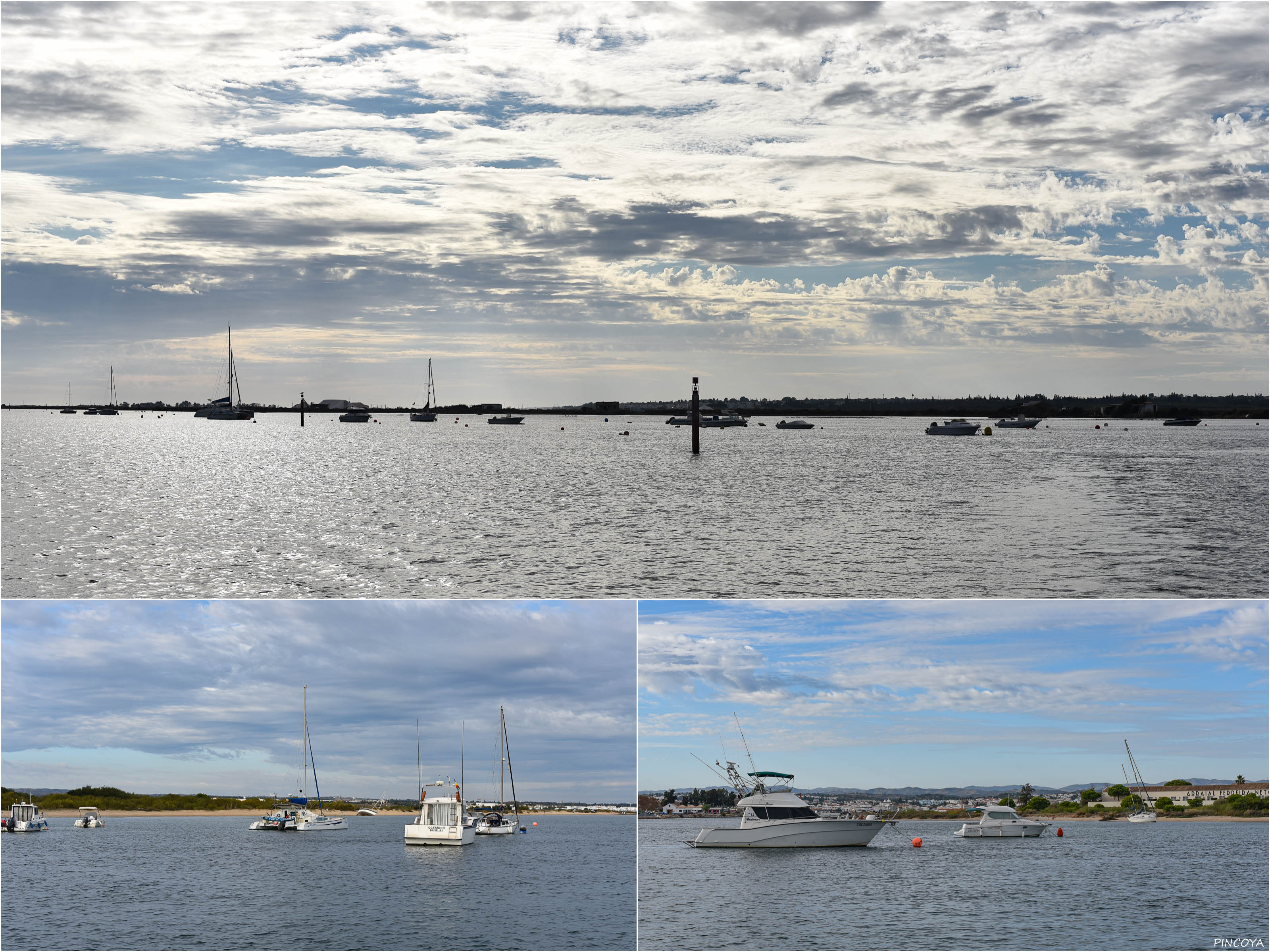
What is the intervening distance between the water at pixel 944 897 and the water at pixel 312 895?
3124mm

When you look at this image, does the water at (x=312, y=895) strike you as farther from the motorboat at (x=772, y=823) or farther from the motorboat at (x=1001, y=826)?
the motorboat at (x=1001, y=826)

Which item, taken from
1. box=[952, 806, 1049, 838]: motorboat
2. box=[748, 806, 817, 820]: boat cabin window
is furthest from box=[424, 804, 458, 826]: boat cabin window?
box=[952, 806, 1049, 838]: motorboat

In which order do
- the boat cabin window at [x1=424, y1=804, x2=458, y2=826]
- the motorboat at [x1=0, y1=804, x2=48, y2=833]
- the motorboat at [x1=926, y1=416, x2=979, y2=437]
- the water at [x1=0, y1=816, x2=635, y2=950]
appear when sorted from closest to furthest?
the water at [x1=0, y1=816, x2=635, y2=950] → the boat cabin window at [x1=424, y1=804, x2=458, y2=826] → the motorboat at [x1=0, y1=804, x2=48, y2=833] → the motorboat at [x1=926, y1=416, x2=979, y2=437]

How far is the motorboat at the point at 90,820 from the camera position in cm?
8456

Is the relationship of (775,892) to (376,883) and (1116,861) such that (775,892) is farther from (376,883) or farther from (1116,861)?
(1116,861)

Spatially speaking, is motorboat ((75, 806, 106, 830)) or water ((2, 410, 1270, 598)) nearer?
water ((2, 410, 1270, 598))

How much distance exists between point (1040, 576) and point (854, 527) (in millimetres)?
15064

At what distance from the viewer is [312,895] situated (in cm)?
3875

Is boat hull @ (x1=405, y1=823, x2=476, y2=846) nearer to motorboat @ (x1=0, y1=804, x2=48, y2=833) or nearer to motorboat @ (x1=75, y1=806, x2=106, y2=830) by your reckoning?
motorboat @ (x1=0, y1=804, x2=48, y2=833)

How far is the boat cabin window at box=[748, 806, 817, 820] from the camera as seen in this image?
4475 centimetres

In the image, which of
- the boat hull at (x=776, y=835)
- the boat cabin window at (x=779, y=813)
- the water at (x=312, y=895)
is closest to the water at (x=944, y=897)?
the boat hull at (x=776, y=835)

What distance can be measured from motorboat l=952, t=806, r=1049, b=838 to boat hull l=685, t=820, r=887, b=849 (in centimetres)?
2472

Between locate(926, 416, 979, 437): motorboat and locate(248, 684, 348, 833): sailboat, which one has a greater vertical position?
locate(926, 416, 979, 437): motorboat

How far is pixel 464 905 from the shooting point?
35.7 m
